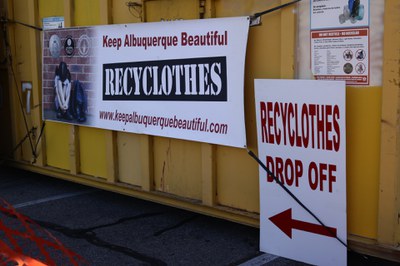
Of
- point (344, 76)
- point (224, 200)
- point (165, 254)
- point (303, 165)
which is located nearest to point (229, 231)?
point (224, 200)

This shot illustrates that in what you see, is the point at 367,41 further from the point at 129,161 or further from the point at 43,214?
the point at 43,214

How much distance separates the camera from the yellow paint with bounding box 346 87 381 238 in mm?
3629

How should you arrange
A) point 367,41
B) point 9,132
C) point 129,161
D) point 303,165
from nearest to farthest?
point 367,41
point 303,165
point 129,161
point 9,132

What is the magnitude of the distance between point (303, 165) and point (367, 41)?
38.5 inches

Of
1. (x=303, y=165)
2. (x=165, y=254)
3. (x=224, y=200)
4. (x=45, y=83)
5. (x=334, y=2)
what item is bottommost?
(x=165, y=254)

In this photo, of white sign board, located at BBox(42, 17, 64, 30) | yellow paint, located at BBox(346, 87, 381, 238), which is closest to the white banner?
white sign board, located at BBox(42, 17, 64, 30)

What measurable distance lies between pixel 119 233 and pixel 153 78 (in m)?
1.44

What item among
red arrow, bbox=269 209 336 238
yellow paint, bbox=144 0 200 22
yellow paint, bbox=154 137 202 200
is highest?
yellow paint, bbox=144 0 200 22

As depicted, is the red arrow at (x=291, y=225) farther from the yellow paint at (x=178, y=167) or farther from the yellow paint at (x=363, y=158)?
the yellow paint at (x=178, y=167)

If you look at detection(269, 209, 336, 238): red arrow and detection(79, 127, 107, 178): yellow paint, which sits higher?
detection(79, 127, 107, 178): yellow paint

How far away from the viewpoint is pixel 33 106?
21.4 ft

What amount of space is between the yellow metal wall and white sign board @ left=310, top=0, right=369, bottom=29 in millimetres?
177

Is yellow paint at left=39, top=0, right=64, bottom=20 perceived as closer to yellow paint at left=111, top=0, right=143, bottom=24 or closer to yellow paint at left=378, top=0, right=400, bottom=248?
yellow paint at left=111, top=0, right=143, bottom=24

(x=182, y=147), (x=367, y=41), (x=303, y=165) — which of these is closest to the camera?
(x=367, y=41)
